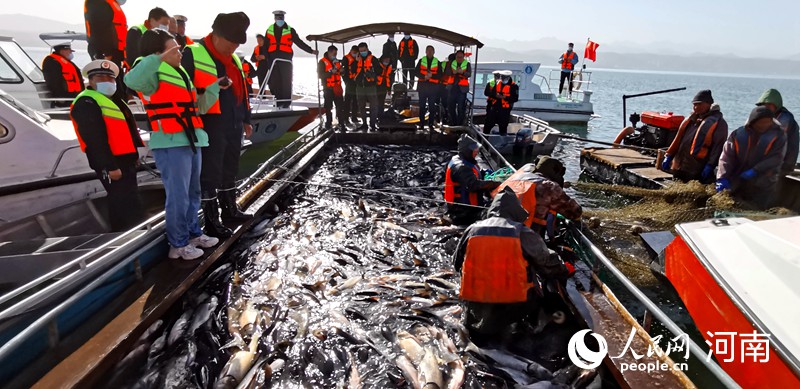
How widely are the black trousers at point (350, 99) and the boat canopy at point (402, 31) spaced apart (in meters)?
1.62

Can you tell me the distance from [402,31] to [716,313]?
12072 millimetres

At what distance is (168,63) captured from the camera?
4234 mm

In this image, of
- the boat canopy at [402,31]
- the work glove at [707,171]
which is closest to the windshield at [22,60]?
the boat canopy at [402,31]

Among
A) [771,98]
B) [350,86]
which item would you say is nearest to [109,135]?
[350,86]

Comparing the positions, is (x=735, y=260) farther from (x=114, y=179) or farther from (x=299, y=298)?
(x=114, y=179)

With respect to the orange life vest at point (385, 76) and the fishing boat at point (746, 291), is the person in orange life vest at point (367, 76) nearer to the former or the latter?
the orange life vest at point (385, 76)

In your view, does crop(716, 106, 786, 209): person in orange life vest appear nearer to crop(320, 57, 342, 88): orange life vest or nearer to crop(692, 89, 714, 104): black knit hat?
crop(692, 89, 714, 104): black knit hat

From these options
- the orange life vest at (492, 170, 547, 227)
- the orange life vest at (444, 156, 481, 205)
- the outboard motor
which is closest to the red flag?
the outboard motor

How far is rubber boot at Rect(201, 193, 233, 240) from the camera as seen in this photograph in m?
5.57

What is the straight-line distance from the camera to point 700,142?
9.03m

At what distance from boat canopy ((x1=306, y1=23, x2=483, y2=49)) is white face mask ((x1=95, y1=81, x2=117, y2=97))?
8478 millimetres

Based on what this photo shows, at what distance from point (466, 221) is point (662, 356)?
12.1 feet

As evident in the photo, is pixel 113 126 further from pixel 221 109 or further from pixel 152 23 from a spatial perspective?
pixel 152 23

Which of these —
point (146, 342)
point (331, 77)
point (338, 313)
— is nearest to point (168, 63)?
point (146, 342)
